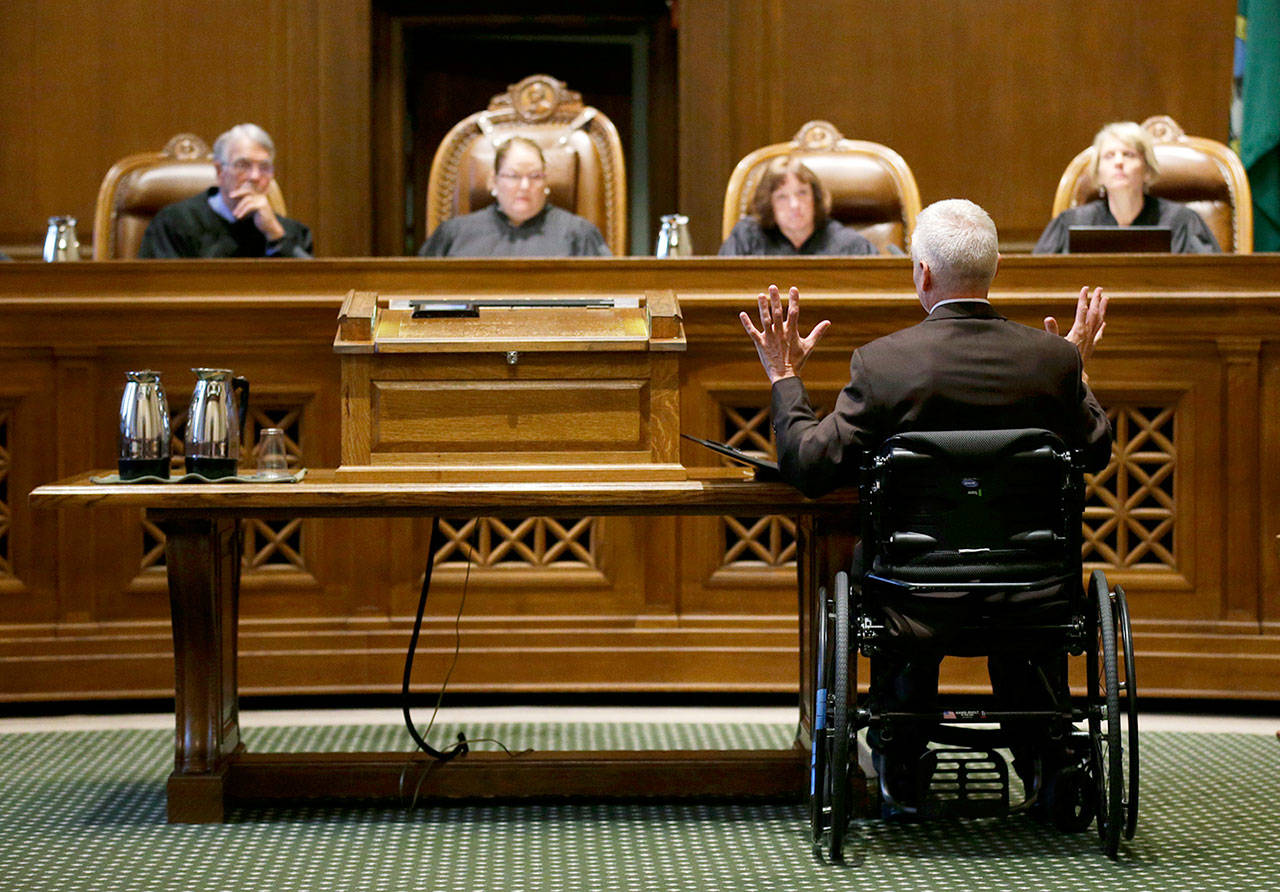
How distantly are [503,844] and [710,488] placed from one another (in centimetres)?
76

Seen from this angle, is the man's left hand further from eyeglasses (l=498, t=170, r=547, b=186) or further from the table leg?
the table leg

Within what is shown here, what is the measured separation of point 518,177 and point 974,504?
2.87 meters

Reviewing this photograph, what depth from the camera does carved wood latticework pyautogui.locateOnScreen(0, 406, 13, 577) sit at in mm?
3939

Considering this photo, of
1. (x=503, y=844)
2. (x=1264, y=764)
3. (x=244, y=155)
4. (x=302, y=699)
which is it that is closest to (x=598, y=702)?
(x=302, y=699)

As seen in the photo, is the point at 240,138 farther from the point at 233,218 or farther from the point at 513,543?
the point at 513,543

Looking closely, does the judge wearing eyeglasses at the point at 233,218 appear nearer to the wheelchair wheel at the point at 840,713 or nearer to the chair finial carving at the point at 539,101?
the chair finial carving at the point at 539,101

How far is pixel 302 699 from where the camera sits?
4109 mm

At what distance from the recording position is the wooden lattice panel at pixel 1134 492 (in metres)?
3.94

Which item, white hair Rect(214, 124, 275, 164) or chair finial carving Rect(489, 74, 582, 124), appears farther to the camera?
chair finial carving Rect(489, 74, 582, 124)

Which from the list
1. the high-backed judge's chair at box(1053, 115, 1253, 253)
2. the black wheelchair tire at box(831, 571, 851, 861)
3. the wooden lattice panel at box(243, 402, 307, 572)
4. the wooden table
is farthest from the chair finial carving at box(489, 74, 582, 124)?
the black wheelchair tire at box(831, 571, 851, 861)

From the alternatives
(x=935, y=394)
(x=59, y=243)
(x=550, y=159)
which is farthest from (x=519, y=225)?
(x=935, y=394)

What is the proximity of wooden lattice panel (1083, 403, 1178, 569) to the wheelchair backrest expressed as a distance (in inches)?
57.6

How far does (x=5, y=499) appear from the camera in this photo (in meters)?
3.95

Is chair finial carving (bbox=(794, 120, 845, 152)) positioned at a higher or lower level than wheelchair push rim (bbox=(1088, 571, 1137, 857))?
higher
